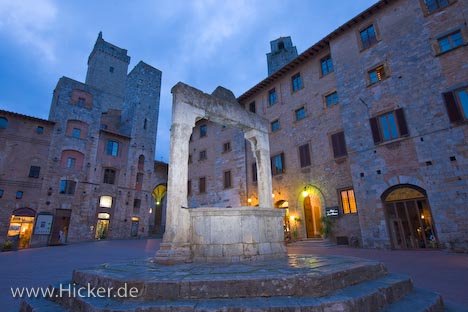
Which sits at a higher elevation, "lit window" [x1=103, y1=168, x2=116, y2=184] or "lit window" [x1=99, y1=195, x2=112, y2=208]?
"lit window" [x1=103, y1=168, x2=116, y2=184]

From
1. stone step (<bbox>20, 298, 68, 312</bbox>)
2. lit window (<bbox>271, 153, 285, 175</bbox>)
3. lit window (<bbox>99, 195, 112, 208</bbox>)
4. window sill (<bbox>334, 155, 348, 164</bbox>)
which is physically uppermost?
lit window (<bbox>271, 153, 285, 175</bbox>)

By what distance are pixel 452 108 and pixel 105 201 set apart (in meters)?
27.5

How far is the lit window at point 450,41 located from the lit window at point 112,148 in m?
27.6

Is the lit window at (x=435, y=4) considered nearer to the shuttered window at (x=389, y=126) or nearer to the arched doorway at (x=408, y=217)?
the shuttered window at (x=389, y=126)

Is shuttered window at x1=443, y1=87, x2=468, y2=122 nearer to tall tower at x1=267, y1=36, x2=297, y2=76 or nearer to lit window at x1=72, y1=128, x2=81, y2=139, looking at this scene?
tall tower at x1=267, y1=36, x2=297, y2=76

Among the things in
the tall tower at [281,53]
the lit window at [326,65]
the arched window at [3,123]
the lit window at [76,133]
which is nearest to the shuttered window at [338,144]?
the lit window at [326,65]

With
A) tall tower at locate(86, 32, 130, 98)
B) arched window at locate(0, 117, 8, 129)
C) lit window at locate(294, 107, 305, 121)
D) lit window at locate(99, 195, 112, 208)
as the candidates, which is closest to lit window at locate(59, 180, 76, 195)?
lit window at locate(99, 195, 112, 208)

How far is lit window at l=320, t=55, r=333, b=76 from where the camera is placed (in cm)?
1665

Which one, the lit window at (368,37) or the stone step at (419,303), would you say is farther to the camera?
the lit window at (368,37)

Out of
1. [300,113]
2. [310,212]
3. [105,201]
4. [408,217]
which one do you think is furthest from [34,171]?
[408,217]

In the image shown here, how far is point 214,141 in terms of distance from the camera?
24.6 metres

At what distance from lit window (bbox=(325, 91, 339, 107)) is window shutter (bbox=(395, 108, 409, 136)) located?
3.96 m

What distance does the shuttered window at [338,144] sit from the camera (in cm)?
1501

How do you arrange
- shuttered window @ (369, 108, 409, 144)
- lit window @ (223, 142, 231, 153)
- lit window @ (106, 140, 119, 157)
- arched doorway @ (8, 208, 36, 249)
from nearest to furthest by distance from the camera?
shuttered window @ (369, 108, 409, 144), arched doorway @ (8, 208, 36, 249), lit window @ (223, 142, 231, 153), lit window @ (106, 140, 119, 157)
